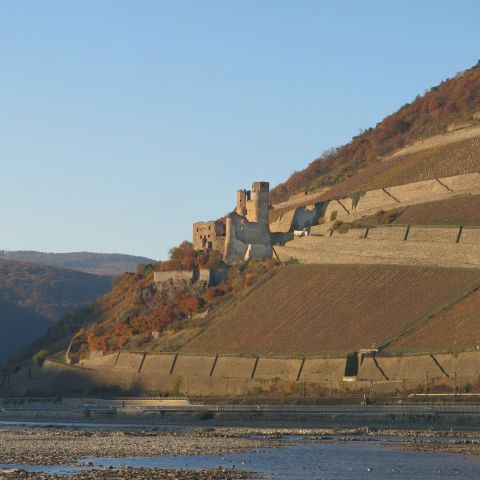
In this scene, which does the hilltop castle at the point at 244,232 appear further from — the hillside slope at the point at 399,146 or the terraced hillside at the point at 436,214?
the hillside slope at the point at 399,146

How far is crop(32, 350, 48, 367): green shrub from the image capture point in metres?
131

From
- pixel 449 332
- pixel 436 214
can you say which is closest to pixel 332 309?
pixel 449 332

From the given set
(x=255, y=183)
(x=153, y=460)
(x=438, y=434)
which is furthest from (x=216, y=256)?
(x=153, y=460)

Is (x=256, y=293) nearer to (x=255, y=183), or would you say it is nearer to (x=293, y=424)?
(x=255, y=183)

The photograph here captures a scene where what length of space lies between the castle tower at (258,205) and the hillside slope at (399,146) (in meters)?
13.2

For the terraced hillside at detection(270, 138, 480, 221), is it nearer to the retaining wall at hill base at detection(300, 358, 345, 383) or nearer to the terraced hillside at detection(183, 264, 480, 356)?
the terraced hillside at detection(183, 264, 480, 356)

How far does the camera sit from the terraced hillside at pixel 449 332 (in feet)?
317

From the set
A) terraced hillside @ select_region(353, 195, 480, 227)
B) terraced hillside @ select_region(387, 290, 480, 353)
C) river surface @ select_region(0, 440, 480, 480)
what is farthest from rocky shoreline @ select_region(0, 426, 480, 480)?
terraced hillside @ select_region(353, 195, 480, 227)

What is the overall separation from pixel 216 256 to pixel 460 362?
140ft

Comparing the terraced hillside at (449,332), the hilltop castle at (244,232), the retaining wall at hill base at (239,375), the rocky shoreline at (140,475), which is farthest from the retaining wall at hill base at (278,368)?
the rocky shoreline at (140,475)

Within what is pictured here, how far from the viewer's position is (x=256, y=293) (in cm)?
12106

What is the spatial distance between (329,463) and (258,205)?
2876 inches

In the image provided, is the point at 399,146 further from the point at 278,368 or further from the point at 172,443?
the point at 172,443

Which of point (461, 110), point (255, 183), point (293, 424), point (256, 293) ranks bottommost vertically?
point (293, 424)
